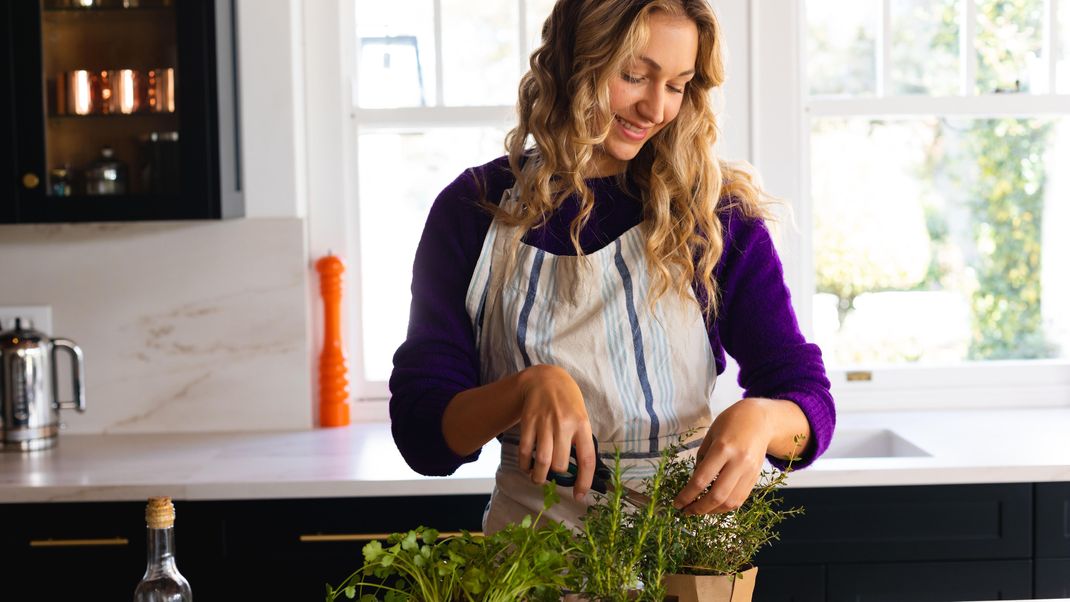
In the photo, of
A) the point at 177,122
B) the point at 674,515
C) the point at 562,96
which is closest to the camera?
the point at 674,515

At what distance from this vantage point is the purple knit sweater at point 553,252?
1408 millimetres

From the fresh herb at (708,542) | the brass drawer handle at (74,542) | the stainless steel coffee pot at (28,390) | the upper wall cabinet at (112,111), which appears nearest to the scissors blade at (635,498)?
the fresh herb at (708,542)

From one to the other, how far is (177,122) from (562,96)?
138 cm

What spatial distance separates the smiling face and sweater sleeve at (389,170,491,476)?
24 centimetres

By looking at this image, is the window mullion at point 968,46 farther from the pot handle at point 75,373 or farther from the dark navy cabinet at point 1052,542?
the pot handle at point 75,373

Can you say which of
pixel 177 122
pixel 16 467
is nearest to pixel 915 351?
pixel 177 122

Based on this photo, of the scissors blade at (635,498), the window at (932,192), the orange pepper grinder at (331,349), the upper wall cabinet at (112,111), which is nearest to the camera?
the scissors blade at (635,498)

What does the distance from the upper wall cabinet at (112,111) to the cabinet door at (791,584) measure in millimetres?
1434

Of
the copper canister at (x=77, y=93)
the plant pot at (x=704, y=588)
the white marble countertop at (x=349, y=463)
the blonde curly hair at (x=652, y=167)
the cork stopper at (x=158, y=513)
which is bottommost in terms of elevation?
the white marble countertop at (x=349, y=463)

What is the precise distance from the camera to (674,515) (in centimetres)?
99

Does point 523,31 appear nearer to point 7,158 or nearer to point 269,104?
point 269,104

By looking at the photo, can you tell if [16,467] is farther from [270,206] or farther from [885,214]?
[885,214]

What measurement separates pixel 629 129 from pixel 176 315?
68.5 inches

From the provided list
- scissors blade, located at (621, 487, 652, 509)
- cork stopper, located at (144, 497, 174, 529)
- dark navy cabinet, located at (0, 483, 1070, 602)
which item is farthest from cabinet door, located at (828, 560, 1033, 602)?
cork stopper, located at (144, 497, 174, 529)
